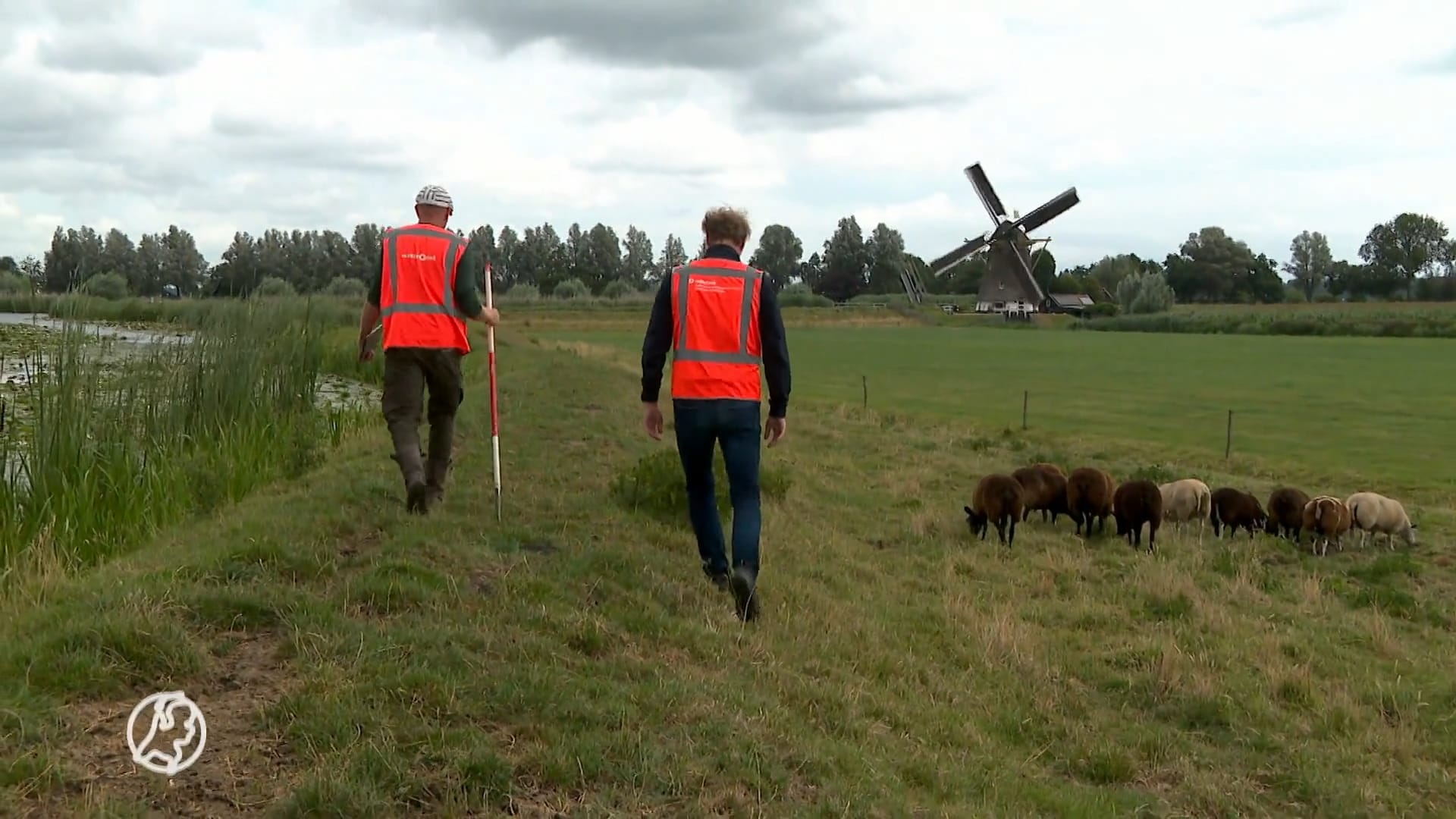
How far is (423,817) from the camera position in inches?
150

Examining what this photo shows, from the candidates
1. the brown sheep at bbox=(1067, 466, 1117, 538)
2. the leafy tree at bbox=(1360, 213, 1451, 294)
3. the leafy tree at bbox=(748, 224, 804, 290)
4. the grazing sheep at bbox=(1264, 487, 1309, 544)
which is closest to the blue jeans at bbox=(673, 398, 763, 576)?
the brown sheep at bbox=(1067, 466, 1117, 538)

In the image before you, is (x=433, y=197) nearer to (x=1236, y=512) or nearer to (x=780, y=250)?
(x=1236, y=512)

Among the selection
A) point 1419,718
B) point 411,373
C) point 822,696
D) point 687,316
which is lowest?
point 1419,718

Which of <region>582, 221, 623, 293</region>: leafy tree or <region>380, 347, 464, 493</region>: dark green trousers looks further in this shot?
<region>582, 221, 623, 293</region>: leafy tree

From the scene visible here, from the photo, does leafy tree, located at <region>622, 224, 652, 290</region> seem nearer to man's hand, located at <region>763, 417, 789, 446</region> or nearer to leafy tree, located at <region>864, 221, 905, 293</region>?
leafy tree, located at <region>864, 221, 905, 293</region>

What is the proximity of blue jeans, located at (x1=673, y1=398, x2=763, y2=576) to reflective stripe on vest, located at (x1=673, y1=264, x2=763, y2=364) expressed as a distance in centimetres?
25

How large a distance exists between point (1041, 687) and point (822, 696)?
176cm

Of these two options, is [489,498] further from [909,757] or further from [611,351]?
[611,351]

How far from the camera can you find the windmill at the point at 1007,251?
88.7 meters

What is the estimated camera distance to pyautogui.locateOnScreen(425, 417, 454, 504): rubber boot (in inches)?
323

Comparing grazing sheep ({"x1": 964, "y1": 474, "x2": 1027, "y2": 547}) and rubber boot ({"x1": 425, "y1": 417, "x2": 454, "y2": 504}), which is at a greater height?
rubber boot ({"x1": 425, "y1": 417, "x2": 454, "y2": 504})

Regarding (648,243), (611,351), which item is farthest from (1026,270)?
(648,243)

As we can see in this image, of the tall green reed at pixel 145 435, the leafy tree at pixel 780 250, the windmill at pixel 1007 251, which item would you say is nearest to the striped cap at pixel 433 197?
the tall green reed at pixel 145 435

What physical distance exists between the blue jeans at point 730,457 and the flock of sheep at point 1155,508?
16.8 feet
